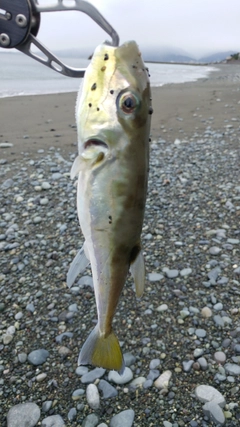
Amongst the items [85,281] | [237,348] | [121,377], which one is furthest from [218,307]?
[85,281]

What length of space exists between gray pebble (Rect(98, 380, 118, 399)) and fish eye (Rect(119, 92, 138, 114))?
9.07 feet

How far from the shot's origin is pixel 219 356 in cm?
387

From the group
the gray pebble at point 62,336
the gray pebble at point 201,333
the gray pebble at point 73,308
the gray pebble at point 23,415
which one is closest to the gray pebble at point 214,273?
the gray pebble at point 201,333

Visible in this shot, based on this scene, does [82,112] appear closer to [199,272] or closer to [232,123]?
[199,272]

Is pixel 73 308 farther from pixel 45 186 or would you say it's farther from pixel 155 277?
pixel 45 186

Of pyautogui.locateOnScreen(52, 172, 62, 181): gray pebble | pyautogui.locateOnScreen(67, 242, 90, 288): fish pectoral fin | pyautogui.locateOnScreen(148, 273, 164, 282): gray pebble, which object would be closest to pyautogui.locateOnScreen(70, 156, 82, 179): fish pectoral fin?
pyautogui.locateOnScreen(67, 242, 90, 288): fish pectoral fin

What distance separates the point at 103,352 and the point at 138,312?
2429mm

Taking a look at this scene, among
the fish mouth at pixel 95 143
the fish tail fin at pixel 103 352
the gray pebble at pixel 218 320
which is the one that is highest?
the fish mouth at pixel 95 143

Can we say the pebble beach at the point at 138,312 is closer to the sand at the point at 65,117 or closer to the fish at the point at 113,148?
the fish at the point at 113,148

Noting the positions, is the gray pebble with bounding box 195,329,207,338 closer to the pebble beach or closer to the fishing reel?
the pebble beach

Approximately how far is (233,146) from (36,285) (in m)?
6.99

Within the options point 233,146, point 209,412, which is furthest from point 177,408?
point 233,146

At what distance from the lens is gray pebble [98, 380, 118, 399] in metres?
3.52

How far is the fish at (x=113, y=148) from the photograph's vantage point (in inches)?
64.9
